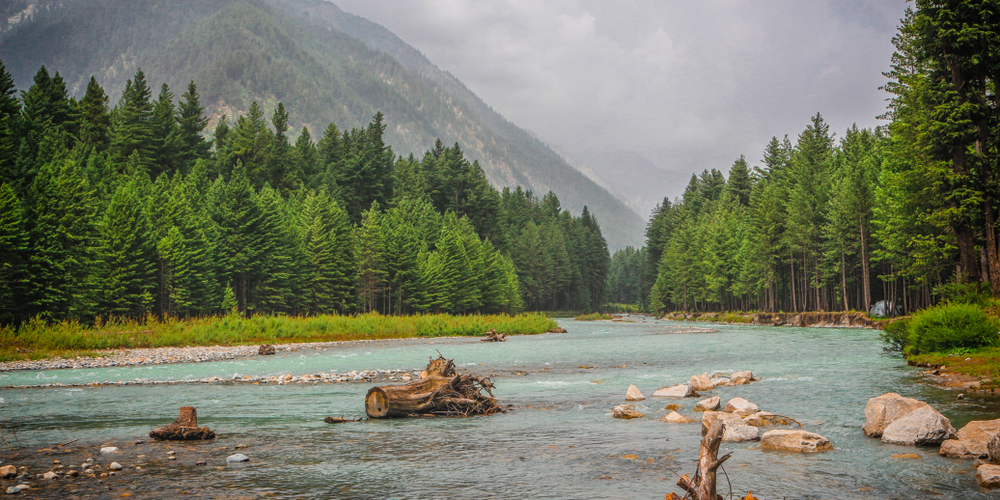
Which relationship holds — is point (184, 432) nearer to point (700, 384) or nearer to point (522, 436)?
point (522, 436)

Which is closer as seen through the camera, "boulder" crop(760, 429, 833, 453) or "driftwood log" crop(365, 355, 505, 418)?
"boulder" crop(760, 429, 833, 453)

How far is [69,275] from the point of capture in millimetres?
48875

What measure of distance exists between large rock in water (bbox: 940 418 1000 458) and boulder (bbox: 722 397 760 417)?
14.3 feet

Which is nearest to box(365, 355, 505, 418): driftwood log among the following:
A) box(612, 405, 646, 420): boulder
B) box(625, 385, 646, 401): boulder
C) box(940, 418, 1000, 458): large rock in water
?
box(612, 405, 646, 420): boulder

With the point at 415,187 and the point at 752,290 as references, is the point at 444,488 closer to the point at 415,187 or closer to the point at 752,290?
the point at 752,290

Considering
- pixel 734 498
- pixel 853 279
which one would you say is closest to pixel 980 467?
pixel 734 498

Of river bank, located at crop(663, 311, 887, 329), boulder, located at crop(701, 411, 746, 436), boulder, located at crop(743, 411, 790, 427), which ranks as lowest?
river bank, located at crop(663, 311, 887, 329)

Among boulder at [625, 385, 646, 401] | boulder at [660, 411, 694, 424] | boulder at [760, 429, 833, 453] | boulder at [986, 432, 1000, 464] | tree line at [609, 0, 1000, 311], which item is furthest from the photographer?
tree line at [609, 0, 1000, 311]

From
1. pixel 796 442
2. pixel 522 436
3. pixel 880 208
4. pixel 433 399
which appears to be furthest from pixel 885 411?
pixel 880 208

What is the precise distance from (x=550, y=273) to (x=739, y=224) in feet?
164

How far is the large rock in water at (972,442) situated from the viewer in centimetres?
1077

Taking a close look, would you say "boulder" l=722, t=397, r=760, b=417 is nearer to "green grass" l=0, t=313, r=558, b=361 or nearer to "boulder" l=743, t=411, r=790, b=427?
"boulder" l=743, t=411, r=790, b=427

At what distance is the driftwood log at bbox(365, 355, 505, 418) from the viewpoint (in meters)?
16.5

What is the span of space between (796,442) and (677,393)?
7938 millimetres
